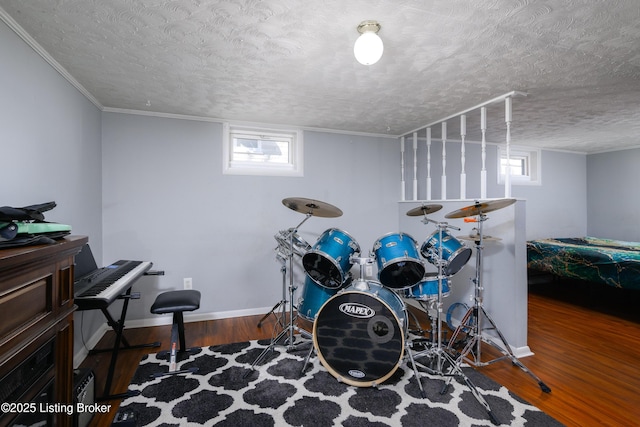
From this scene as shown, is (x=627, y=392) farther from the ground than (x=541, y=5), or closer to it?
closer to it

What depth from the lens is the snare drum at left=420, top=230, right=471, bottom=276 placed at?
223cm

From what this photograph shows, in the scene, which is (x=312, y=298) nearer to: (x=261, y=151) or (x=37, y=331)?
(x=37, y=331)

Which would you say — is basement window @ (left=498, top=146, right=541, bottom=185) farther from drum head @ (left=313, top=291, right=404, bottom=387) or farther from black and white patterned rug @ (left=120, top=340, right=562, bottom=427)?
drum head @ (left=313, top=291, right=404, bottom=387)

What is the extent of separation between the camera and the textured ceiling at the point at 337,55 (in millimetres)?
1505

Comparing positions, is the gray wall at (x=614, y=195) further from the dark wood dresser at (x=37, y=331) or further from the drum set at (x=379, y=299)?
the dark wood dresser at (x=37, y=331)

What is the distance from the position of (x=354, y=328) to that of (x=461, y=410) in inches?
30.9

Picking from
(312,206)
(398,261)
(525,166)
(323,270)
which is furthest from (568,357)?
(525,166)

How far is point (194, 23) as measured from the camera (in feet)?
5.30

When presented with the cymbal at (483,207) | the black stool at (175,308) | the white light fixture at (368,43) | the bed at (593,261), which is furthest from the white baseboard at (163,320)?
the bed at (593,261)

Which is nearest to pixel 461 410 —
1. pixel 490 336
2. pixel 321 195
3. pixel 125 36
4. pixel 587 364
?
Answer: pixel 490 336

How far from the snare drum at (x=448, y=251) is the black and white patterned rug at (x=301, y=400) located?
80 cm

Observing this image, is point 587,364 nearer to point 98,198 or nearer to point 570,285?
point 570,285

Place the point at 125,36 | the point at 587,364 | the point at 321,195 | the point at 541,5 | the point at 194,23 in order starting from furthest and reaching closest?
1. the point at 321,195
2. the point at 587,364
3. the point at 125,36
4. the point at 194,23
5. the point at 541,5

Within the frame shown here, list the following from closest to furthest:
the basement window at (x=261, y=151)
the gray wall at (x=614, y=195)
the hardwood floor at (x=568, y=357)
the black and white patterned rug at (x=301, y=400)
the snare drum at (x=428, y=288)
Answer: the black and white patterned rug at (x=301, y=400) → the hardwood floor at (x=568, y=357) → the snare drum at (x=428, y=288) → the basement window at (x=261, y=151) → the gray wall at (x=614, y=195)
